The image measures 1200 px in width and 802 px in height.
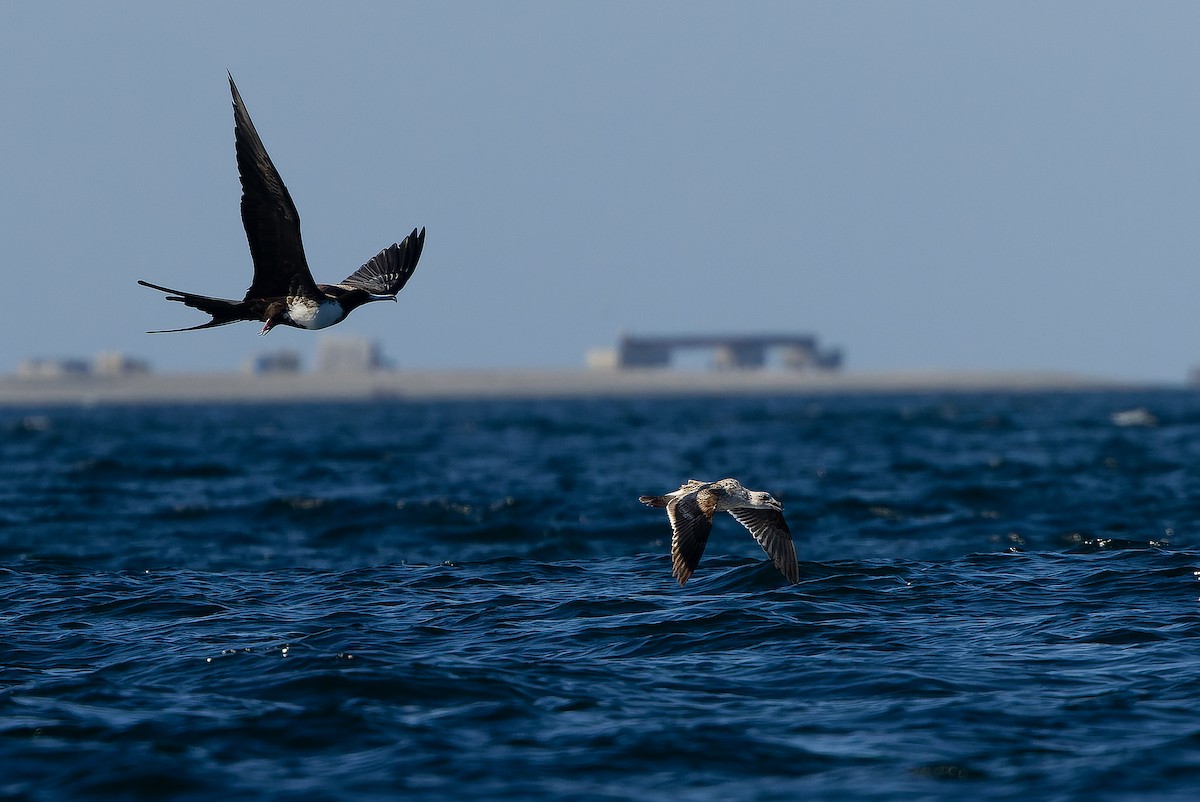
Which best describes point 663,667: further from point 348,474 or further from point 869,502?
point 348,474

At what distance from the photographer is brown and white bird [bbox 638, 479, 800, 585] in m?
15.7

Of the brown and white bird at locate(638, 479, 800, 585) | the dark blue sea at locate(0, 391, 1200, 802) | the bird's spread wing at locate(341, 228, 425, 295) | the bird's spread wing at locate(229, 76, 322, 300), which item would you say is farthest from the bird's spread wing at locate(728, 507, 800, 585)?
the bird's spread wing at locate(229, 76, 322, 300)

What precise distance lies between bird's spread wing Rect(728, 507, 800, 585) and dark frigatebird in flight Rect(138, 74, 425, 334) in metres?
4.44

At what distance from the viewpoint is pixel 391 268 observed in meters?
16.9

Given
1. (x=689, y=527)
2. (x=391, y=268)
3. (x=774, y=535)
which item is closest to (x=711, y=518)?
(x=689, y=527)

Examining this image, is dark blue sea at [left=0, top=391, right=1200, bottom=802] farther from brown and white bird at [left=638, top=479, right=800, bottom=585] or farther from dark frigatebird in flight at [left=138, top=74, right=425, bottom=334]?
dark frigatebird in flight at [left=138, top=74, right=425, bottom=334]

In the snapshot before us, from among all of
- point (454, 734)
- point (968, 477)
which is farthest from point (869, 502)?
point (454, 734)

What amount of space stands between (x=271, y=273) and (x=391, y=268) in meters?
2.34

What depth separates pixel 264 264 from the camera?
14.6 metres

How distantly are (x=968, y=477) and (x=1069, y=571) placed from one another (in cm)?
1994

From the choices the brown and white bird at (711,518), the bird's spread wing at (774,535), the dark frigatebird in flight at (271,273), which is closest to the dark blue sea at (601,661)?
the bird's spread wing at (774,535)

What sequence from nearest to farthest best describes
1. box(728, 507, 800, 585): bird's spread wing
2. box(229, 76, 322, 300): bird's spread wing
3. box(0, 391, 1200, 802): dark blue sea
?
box(0, 391, 1200, 802): dark blue sea → box(229, 76, 322, 300): bird's spread wing → box(728, 507, 800, 585): bird's spread wing

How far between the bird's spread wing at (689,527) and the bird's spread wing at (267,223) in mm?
4193

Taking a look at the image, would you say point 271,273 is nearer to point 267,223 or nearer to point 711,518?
point 267,223
